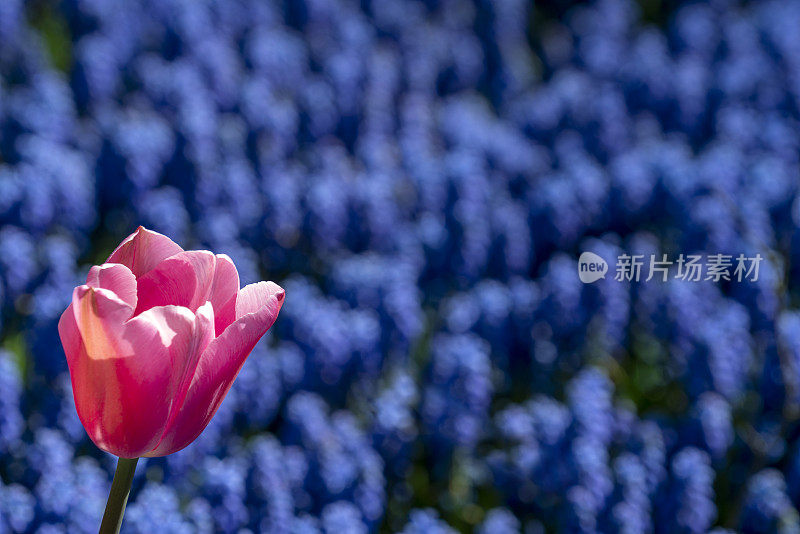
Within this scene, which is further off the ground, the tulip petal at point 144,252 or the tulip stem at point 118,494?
the tulip petal at point 144,252

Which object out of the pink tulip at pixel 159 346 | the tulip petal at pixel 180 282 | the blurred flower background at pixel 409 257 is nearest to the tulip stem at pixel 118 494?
the pink tulip at pixel 159 346

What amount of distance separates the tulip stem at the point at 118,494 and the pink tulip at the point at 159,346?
0.08 feet

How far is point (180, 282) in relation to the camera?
1.12 meters

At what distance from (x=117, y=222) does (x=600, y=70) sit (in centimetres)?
245

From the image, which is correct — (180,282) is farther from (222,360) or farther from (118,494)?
(118,494)

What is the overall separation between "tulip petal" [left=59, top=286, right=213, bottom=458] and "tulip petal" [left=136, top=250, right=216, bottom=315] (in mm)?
78

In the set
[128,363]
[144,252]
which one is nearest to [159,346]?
[128,363]

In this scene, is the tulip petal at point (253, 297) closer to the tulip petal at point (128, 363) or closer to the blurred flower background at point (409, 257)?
the tulip petal at point (128, 363)

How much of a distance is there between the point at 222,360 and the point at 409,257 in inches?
69.4

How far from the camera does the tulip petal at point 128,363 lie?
39.7 inches

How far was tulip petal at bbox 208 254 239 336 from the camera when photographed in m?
1.13

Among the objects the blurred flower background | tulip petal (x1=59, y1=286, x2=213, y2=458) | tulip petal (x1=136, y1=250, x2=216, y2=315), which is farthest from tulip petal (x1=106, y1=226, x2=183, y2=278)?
the blurred flower background

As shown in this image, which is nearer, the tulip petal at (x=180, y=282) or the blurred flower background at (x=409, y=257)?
the tulip petal at (x=180, y=282)

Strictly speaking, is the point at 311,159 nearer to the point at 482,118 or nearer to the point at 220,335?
the point at 482,118
